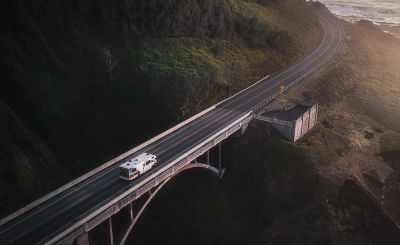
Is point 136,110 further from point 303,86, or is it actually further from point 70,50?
point 303,86

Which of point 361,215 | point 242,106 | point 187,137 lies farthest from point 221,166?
point 361,215

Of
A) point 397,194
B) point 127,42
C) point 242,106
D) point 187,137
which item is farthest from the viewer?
point 127,42

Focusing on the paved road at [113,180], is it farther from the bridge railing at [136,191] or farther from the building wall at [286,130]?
the building wall at [286,130]

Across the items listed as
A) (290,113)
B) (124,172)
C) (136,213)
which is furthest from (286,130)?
(124,172)

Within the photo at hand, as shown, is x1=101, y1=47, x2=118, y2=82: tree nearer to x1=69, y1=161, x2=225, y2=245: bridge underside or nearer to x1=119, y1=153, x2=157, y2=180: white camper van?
x1=69, y1=161, x2=225, y2=245: bridge underside

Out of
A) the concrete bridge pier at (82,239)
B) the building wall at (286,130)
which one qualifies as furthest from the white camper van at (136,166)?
the building wall at (286,130)

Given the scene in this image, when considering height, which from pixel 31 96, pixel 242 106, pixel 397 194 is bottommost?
pixel 397 194
